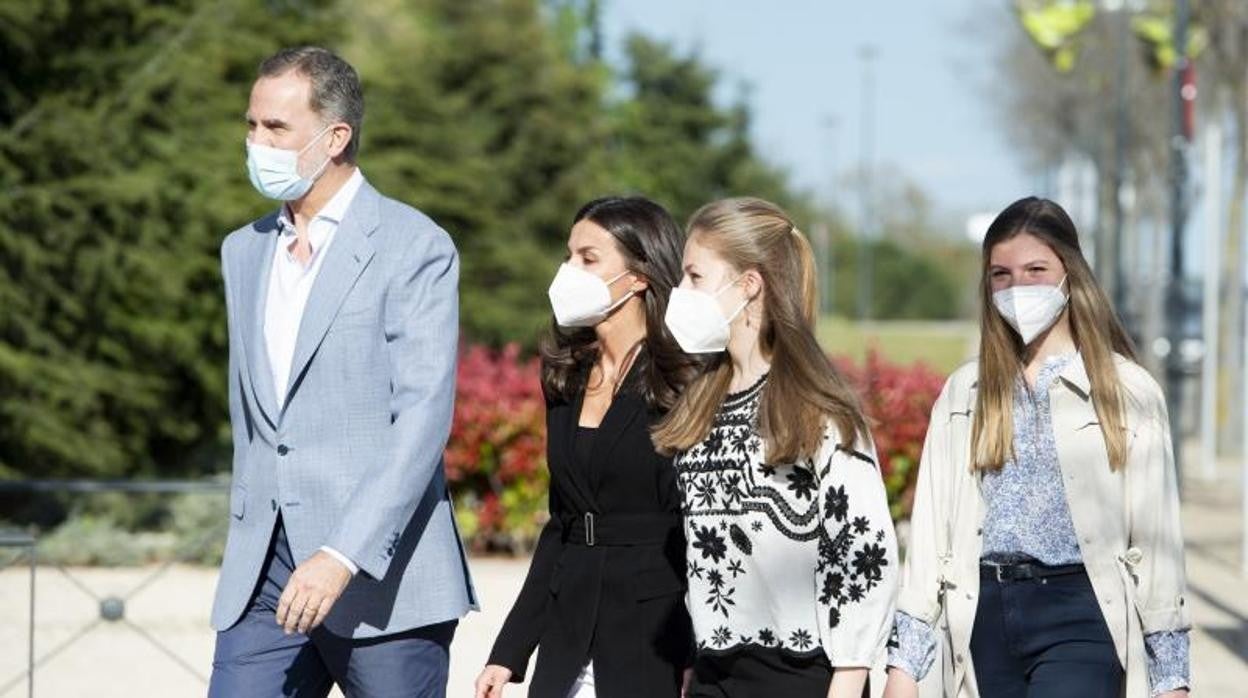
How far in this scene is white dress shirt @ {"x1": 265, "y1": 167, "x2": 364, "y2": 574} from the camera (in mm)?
4934

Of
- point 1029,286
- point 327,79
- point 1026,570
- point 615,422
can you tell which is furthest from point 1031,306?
point 327,79

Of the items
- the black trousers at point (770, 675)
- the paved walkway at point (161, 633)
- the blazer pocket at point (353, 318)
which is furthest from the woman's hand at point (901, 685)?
the paved walkway at point (161, 633)

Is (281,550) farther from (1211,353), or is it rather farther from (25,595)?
(1211,353)

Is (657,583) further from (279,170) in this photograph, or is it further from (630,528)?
(279,170)

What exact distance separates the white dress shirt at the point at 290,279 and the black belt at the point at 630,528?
88cm

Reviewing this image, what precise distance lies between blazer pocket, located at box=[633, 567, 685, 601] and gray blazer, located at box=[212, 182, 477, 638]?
485mm

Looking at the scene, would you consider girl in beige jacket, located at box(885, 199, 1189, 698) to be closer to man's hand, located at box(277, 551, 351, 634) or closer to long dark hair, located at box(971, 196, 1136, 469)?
Answer: long dark hair, located at box(971, 196, 1136, 469)

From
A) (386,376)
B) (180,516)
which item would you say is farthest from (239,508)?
(180,516)

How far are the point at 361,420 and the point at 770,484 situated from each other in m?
0.89

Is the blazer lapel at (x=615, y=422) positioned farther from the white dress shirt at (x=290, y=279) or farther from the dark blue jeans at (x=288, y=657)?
the white dress shirt at (x=290, y=279)

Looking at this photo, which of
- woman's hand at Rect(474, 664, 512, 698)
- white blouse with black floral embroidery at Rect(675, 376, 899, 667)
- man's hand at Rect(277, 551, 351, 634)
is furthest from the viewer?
woman's hand at Rect(474, 664, 512, 698)

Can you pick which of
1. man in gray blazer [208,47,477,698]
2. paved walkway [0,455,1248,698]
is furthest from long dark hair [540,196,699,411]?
paved walkway [0,455,1248,698]

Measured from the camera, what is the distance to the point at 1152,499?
5.11m

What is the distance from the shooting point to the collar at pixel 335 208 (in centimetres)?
503
